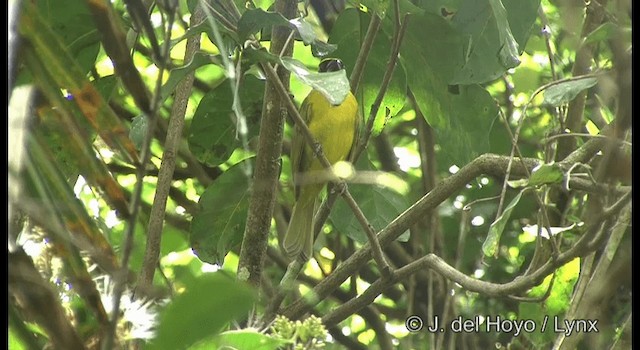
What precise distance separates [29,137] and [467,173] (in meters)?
1.55

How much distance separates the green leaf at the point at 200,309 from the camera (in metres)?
0.84

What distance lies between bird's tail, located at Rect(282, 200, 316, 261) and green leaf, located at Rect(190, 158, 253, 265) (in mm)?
343

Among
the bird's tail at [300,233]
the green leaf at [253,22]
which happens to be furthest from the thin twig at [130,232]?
the bird's tail at [300,233]

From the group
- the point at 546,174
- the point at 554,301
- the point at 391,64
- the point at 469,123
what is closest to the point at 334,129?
the point at 469,123

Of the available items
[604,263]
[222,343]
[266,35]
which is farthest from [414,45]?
[222,343]

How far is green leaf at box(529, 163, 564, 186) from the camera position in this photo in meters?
1.46

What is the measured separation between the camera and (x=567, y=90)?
68.3 inches

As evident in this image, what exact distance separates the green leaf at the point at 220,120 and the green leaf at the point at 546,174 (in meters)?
0.84

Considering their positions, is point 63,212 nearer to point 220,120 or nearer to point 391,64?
point 391,64

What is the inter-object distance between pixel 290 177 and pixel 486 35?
65.5 inches

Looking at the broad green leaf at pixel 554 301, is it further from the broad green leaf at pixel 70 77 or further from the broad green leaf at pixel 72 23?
the broad green leaf at pixel 70 77

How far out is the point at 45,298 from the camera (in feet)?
2.40

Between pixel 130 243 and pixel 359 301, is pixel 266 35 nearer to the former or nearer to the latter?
pixel 359 301
